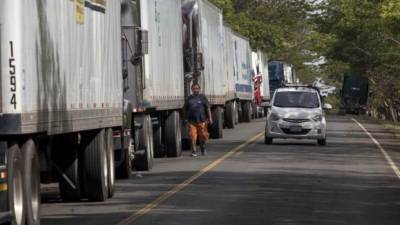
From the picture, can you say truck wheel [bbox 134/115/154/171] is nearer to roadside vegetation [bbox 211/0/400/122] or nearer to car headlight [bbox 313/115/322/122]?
car headlight [bbox 313/115/322/122]

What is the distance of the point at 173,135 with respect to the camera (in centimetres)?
2523

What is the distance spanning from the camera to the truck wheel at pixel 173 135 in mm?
25311

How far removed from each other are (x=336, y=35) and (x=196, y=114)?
37341 mm

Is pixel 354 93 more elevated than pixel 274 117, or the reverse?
pixel 354 93

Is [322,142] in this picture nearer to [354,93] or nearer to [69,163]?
[69,163]

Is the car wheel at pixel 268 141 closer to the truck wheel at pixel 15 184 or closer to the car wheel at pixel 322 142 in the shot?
the car wheel at pixel 322 142

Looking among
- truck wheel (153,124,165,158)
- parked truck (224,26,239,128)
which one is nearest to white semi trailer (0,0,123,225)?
truck wheel (153,124,165,158)

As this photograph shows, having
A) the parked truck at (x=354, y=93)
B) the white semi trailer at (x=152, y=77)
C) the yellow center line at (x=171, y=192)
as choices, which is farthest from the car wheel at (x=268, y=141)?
the parked truck at (x=354, y=93)

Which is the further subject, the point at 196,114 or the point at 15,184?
the point at 196,114

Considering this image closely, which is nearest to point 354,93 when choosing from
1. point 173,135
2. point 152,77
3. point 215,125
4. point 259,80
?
point 259,80

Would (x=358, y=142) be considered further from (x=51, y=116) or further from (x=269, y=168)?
(x=51, y=116)

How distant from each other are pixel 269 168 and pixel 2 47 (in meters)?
12.0

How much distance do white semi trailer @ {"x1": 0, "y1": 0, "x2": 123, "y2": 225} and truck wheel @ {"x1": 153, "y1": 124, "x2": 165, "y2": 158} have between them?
7.24m

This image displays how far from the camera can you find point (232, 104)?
1692 inches
